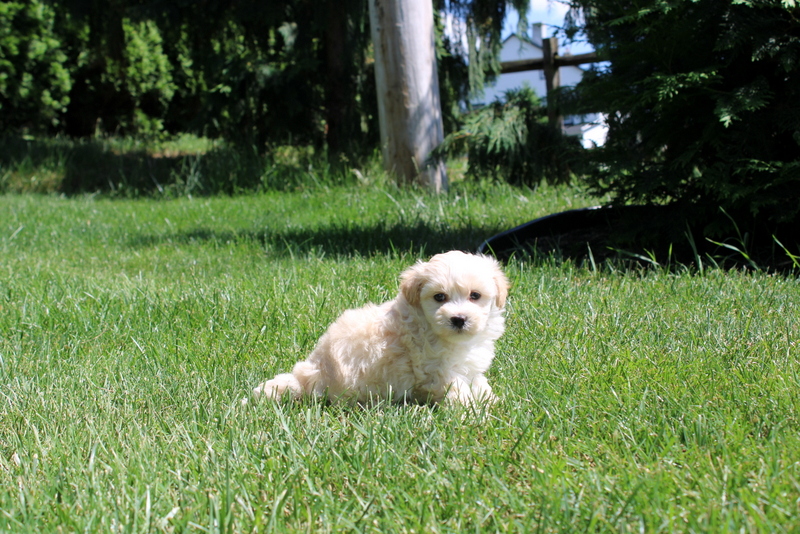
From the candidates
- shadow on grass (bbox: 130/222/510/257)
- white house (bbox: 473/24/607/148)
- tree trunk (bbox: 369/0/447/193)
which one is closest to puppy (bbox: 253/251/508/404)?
shadow on grass (bbox: 130/222/510/257)

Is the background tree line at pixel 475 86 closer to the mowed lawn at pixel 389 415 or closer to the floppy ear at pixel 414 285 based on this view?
the mowed lawn at pixel 389 415

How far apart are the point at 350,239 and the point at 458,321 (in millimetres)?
2942

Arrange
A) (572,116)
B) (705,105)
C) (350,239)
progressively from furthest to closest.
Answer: (572,116) < (350,239) < (705,105)

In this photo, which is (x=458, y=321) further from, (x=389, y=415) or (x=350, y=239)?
(x=350, y=239)

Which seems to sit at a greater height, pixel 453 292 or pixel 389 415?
pixel 453 292

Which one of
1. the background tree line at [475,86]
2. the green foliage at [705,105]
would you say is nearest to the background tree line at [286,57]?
the background tree line at [475,86]

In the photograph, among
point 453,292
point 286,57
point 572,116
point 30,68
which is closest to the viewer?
point 453,292

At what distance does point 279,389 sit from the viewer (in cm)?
252

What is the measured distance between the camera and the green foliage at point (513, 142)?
7.14 metres

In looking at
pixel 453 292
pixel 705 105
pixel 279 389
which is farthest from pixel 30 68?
pixel 453 292

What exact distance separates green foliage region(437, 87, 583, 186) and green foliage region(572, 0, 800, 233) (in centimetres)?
267

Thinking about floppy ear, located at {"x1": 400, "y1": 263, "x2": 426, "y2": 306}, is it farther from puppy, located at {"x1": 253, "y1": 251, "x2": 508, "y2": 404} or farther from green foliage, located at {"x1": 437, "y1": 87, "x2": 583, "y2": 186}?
green foliage, located at {"x1": 437, "y1": 87, "x2": 583, "y2": 186}

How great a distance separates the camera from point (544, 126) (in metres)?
7.35

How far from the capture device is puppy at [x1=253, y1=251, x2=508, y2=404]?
241cm
